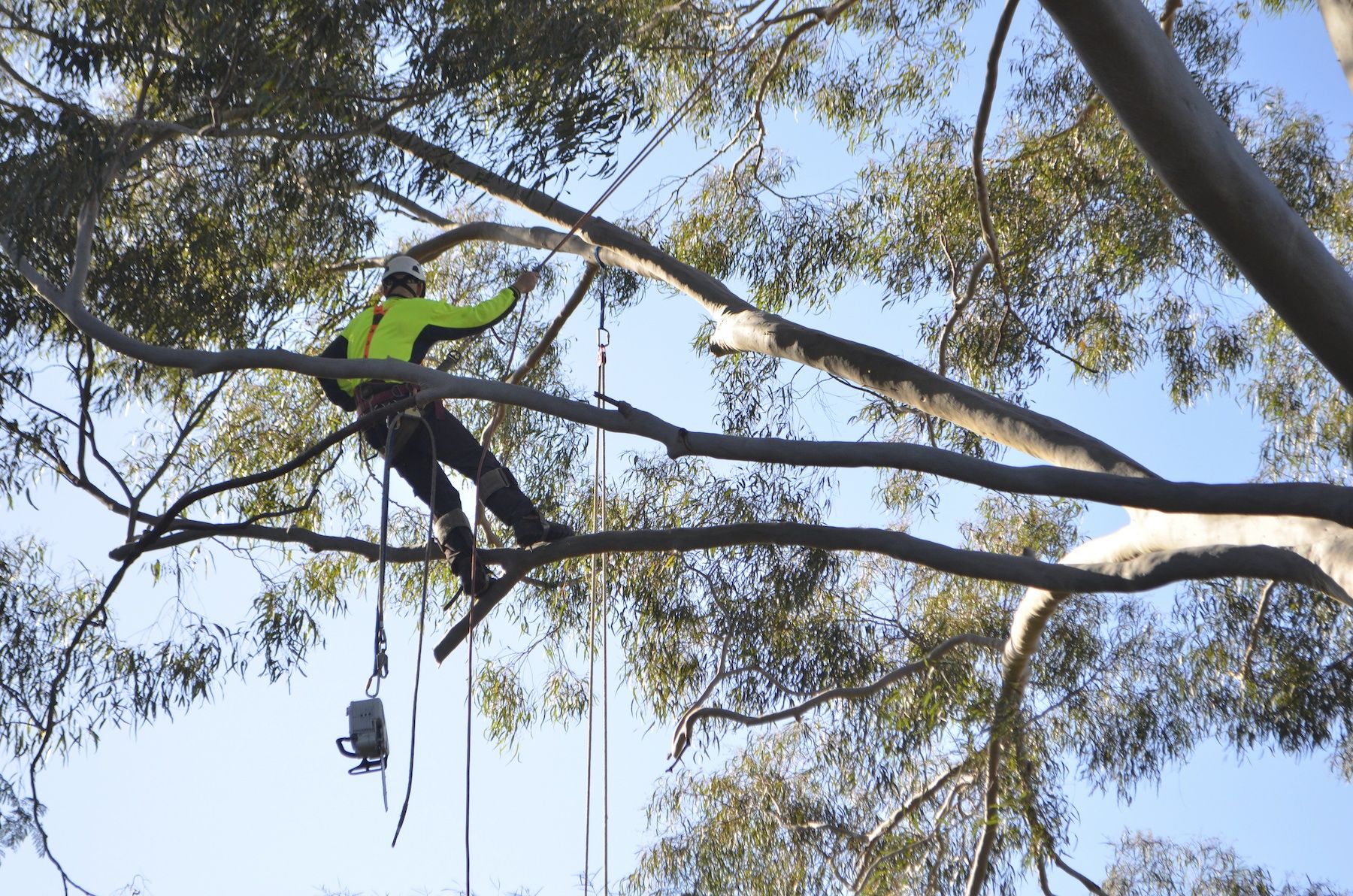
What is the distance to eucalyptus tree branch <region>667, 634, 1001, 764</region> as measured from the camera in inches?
233

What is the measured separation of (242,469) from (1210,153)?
15.9 ft

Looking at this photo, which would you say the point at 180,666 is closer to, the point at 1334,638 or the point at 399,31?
the point at 399,31

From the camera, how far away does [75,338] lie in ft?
16.9

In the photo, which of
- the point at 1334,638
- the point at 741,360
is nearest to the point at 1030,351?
the point at 741,360

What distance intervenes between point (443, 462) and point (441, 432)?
0.32 feet

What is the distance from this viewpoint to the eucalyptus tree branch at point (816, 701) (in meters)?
5.93

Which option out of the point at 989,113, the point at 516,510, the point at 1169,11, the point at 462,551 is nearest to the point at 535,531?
the point at 516,510

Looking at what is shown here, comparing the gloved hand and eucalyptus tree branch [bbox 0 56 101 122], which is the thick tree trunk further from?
eucalyptus tree branch [bbox 0 56 101 122]

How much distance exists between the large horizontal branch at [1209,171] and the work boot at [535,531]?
2.01m

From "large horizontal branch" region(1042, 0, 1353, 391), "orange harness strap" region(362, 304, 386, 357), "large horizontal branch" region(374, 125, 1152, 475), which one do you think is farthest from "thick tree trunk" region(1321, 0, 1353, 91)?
"orange harness strap" region(362, 304, 386, 357)

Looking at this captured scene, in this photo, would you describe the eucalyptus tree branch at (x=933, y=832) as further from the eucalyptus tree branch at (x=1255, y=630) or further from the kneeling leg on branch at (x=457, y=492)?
the kneeling leg on branch at (x=457, y=492)

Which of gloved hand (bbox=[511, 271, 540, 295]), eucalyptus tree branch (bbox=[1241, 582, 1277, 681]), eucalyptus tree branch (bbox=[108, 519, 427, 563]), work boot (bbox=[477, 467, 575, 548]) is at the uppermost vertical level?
eucalyptus tree branch (bbox=[1241, 582, 1277, 681])

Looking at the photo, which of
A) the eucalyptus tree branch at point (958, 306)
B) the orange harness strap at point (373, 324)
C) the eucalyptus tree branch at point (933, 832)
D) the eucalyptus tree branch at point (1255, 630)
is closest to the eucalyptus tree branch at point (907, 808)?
the eucalyptus tree branch at point (933, 832)

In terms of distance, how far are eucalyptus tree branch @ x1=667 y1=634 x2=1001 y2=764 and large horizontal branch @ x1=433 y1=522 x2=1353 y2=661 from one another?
241 centimetres
